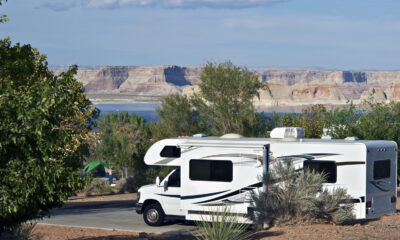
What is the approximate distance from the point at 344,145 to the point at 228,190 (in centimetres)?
306

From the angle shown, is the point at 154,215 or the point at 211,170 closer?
the point at 211,170

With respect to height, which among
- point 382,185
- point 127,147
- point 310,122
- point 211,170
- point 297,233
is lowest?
point 297,233

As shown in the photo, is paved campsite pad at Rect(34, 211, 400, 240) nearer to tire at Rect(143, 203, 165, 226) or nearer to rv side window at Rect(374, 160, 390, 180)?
rv side window at Rect(374, 160, 390, 180)

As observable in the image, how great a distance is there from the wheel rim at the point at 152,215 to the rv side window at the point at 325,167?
4340 millimetres

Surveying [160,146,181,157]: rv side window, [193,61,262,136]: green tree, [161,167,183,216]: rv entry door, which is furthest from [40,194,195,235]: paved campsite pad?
[193,61,262,136]: green tree

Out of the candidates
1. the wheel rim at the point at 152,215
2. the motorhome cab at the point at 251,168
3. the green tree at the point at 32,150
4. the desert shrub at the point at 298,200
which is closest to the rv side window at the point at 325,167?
the motorhome cab at the point at 251,168

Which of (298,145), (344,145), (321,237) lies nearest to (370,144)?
(344,145)

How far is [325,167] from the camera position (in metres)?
15.0

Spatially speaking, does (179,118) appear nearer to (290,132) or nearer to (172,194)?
(172,194)

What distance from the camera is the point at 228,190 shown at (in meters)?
15.4

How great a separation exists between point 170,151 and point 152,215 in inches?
72.3

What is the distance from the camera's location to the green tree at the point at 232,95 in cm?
3253

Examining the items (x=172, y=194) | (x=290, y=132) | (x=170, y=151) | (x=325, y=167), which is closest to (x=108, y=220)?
(x=172, y=194)

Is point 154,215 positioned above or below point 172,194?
below
